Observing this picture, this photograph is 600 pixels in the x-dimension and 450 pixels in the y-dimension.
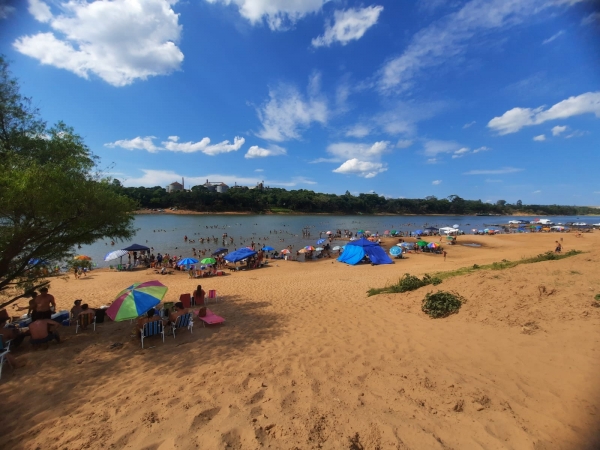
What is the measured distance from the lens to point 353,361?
557 centimetres

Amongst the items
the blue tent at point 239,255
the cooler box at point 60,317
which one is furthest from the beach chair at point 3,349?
the blue tent at point 239,255

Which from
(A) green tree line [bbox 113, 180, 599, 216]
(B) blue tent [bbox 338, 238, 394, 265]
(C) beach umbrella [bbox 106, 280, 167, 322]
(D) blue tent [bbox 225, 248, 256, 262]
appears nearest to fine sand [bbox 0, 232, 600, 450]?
(C) beach umbrella [bbox 106, 280, 167, 322]

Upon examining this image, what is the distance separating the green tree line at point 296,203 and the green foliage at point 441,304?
73.4m

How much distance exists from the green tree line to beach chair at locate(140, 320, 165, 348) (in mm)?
70104

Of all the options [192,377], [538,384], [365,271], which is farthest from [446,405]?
[365,271]

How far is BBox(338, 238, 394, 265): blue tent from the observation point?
74.6ft

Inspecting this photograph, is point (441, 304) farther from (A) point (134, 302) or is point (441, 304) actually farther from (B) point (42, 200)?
(B) point (42, 200)

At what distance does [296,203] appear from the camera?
110 metres

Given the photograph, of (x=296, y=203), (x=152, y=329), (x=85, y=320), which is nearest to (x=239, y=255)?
(x=85, y=320)

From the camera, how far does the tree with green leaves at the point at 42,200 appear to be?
5.94 m

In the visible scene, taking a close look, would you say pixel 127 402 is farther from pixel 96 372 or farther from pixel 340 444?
pixel 340 444

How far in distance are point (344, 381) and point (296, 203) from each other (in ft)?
349

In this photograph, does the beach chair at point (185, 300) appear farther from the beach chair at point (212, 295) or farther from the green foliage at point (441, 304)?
the green foliage at point (441, 304)

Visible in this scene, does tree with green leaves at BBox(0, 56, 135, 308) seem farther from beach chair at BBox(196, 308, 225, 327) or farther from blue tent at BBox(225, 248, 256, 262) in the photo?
blue tent at BBox(225, 248, 256, 262)
